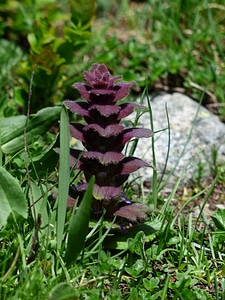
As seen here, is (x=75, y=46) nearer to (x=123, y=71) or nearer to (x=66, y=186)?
(x=123, y=71)

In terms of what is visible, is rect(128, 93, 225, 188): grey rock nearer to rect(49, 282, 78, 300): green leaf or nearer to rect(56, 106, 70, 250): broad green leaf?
rect(56, 106, 70, 250): broad green leaf

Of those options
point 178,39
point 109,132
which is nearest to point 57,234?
point 109,132

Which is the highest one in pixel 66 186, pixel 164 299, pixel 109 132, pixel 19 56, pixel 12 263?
pixel 19 56

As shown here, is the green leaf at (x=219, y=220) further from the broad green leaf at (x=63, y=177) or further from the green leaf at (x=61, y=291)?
the green leaf at (x=61, y=291)

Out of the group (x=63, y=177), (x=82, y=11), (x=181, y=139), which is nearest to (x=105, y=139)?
(x=63, y=177)

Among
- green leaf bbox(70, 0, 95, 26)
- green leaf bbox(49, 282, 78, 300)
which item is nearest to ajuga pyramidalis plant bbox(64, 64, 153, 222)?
green leaf bbox(49, 282, 78, 300)
